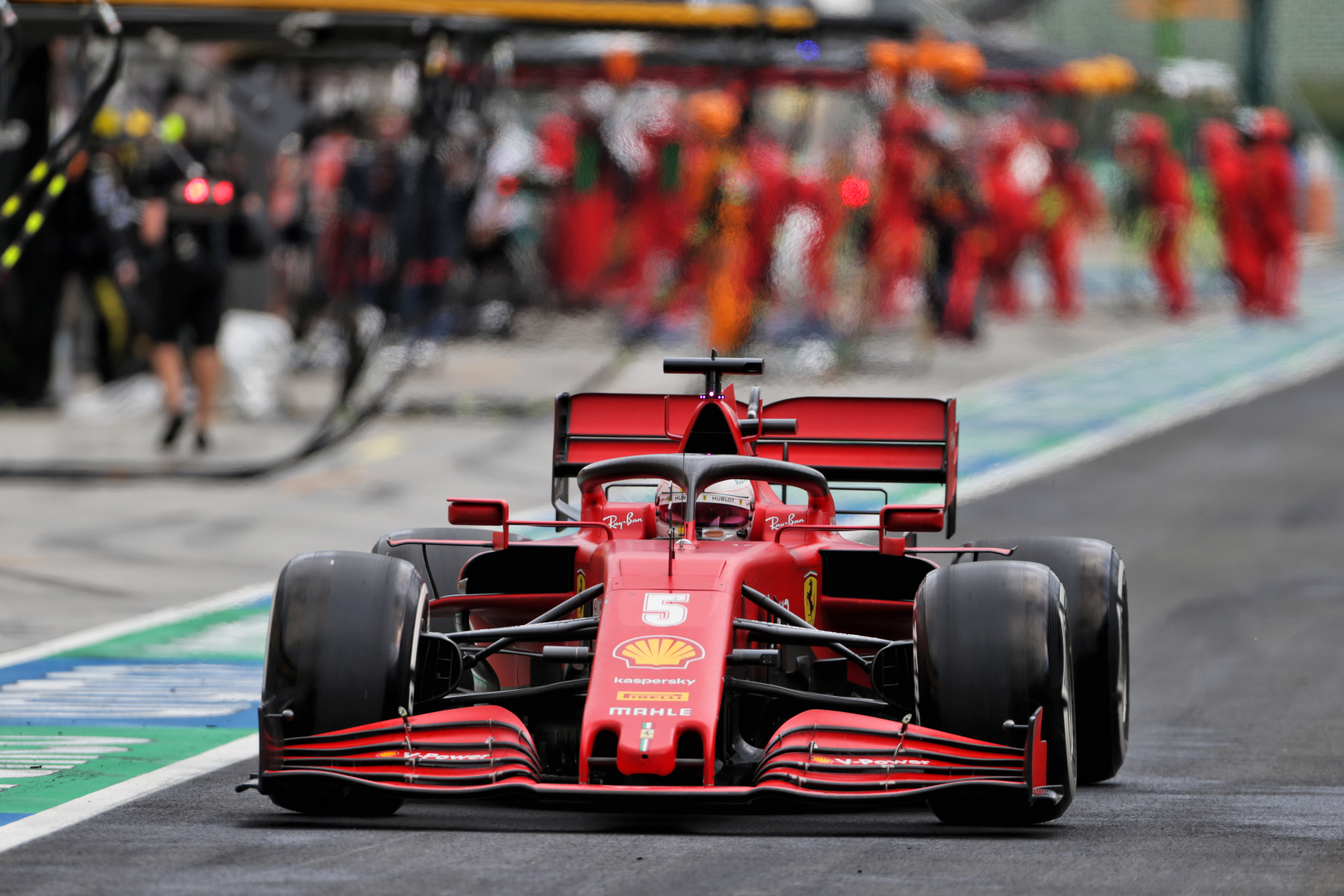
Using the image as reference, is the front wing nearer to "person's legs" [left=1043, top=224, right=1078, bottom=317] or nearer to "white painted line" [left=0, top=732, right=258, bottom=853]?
"white painted line" [left=0, top=732, right=258, bottom=853]

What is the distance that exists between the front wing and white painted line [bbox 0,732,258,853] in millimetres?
539

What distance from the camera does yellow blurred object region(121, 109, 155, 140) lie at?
1745 cm

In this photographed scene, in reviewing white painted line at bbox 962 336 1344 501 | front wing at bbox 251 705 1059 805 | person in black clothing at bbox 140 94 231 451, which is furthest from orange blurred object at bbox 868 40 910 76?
front wing at bbox 251 705 1059 805

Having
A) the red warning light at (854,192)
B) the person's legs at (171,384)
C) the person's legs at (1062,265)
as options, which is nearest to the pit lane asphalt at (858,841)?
the person's legs at (171,384)

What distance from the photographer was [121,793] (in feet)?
23.1

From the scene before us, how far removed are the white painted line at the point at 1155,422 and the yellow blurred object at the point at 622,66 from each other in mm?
5168

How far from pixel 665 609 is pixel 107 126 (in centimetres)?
1349

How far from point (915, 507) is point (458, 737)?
1.56m

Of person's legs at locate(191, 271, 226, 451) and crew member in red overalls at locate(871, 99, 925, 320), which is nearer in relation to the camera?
person's legs at locate(191, 271, 226, 451)

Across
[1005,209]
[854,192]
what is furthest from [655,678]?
[1005,209]

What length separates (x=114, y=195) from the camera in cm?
1795

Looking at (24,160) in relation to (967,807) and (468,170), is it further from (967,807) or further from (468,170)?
(967,807)

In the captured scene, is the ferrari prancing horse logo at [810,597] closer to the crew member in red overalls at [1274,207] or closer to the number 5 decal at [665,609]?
the number 5 decal at [665,609]

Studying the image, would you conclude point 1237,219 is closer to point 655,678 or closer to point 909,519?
point 909,519
